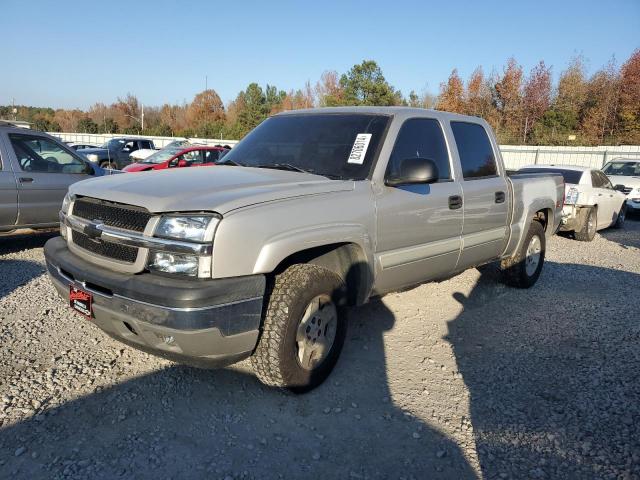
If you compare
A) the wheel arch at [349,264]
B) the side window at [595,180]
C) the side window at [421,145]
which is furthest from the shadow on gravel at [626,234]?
the wheel arch at [349,264]

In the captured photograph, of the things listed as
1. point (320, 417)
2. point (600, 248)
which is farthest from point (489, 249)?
point (600, 248)

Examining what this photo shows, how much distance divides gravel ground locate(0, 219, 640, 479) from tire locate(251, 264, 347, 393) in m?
0.19

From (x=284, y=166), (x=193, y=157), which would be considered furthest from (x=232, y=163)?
(x=193, y=157)

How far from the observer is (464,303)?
558cm

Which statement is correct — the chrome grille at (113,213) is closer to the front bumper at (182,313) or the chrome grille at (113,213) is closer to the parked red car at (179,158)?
the front bumper at (182,313)

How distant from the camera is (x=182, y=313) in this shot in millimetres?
2650

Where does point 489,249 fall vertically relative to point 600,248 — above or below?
above

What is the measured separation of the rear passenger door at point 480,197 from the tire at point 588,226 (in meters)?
5.80

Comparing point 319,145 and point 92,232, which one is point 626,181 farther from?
point 92,232

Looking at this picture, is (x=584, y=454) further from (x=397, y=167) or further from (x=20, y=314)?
(x=20, y=314)

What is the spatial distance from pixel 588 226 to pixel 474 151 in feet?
21.5

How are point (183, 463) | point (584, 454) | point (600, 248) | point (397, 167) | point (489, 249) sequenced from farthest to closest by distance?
point (600, 248) → point (489, 249) → point (397, 167) → point (584, 454) → point (183, 463)

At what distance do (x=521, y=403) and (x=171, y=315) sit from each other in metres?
2.41

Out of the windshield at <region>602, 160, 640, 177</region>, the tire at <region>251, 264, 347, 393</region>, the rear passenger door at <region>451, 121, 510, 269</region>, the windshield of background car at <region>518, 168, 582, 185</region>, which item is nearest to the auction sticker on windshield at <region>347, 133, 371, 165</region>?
the tire at <region>251, 264, 347, 393</region>
